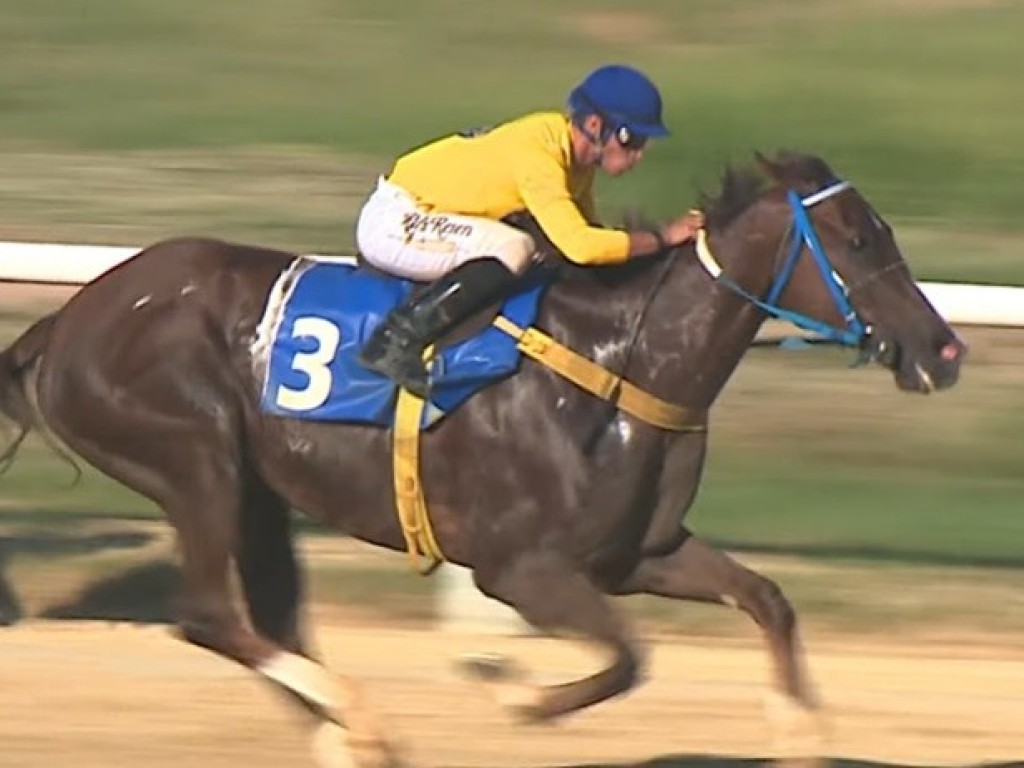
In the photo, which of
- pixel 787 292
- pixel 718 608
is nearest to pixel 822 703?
pixel 718 608

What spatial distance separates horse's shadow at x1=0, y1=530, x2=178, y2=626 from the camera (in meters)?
7.92

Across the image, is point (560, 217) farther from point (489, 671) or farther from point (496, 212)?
point (489, 671)

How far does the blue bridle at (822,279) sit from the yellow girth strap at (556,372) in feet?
0.95

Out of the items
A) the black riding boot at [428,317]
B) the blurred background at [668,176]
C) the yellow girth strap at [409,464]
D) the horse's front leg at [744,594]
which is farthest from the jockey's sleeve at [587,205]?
the horse's front leg at [744,594]

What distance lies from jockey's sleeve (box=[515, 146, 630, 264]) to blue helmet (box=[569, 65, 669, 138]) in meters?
0.14

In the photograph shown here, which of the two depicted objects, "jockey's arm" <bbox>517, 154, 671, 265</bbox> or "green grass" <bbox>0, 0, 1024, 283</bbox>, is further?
"green grass" <bbox>0, 0, 1024, 283</bbox>

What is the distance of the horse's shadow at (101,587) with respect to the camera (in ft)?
26.0

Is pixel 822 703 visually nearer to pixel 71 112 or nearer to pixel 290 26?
pixel 71 112

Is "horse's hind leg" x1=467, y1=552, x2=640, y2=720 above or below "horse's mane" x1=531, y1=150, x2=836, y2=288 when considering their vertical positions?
below

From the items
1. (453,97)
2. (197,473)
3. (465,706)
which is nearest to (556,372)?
(197,473)

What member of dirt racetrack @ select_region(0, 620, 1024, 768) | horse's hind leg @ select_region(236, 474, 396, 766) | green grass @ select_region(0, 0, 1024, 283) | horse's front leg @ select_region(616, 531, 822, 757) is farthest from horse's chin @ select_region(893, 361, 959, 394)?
green grass @ select_region(0, 0, 1024, 283)

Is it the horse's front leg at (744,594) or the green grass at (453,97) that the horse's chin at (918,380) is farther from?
the green grass at (453,97)

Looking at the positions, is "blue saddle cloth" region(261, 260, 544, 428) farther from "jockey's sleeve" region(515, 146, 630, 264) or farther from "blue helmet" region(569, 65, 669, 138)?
"blue helmet" region(569, 65, 669, 138)

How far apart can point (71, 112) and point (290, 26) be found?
2.10 m
